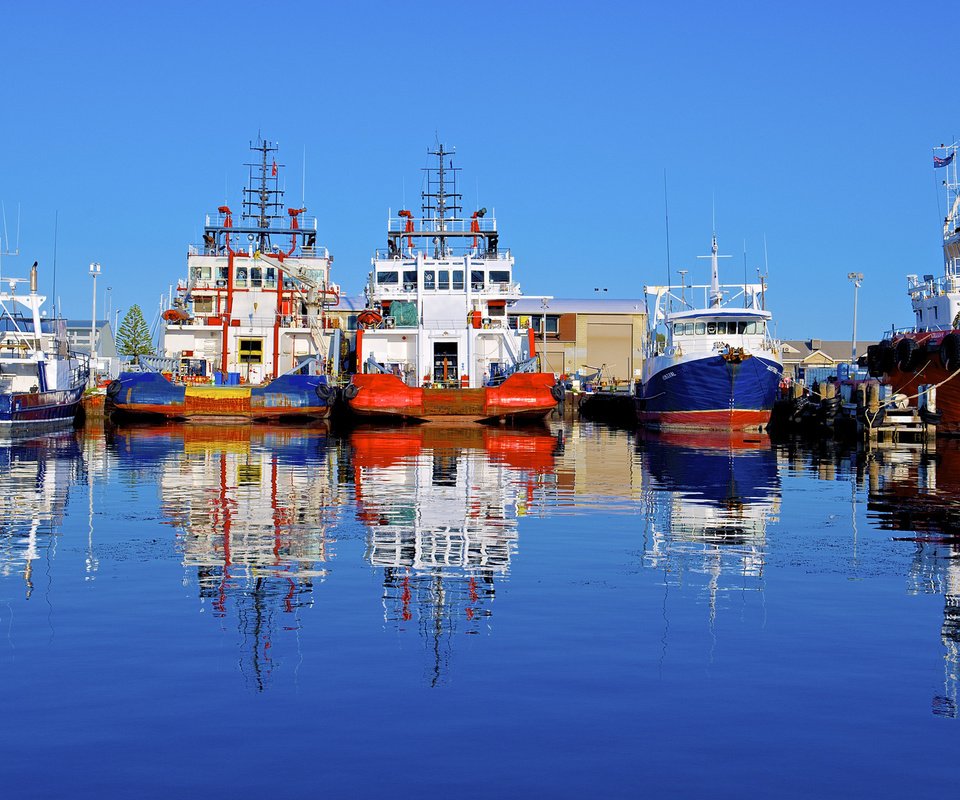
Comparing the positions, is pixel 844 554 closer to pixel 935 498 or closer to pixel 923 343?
pixel 935 498

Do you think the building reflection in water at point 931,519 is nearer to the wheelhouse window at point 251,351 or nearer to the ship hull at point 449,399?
the ship hull at point 449,399

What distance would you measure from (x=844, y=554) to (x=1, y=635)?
10.6 metres

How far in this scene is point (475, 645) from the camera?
10844 mm

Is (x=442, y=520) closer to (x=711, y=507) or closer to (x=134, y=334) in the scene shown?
(x=711, y=507)

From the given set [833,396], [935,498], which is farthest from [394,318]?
[935,498]

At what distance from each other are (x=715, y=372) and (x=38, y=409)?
84.5 ft

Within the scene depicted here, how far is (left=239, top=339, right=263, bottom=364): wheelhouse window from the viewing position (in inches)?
2373

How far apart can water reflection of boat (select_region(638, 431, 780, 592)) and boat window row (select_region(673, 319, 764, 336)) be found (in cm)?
1256

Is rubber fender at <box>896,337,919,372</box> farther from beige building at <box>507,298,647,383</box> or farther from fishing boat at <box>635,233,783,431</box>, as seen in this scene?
beige building at <box>507,298,647,383</box>

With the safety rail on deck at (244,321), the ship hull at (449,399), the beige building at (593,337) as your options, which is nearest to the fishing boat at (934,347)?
the ship hull at (449,399)

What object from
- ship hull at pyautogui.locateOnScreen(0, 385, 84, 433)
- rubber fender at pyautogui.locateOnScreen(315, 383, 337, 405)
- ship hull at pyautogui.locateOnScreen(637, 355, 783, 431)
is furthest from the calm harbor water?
rubber fender at pyautogui.locateOnScreen(315, 383, 337, 405)

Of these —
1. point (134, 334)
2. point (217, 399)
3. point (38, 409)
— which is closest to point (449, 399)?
point (217, 399)

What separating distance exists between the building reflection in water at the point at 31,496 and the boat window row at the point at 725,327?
25.8m

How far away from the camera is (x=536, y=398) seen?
4988cm
